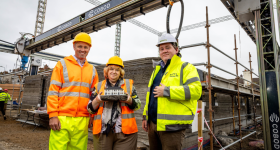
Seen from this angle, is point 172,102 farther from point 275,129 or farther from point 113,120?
point 275,129

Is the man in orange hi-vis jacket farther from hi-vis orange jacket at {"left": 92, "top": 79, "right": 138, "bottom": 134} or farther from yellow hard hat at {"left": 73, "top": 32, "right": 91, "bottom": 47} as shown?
hi-vis orange jacket at {"left": 92, "top": 79, "right": 138, "bottom": 134}

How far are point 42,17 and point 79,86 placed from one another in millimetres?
36339

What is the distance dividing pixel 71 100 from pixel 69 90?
5.7 inches

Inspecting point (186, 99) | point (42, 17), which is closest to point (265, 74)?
point (186, 99)

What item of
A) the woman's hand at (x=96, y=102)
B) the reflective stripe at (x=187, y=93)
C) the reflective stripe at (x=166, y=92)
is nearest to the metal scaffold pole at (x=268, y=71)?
the reflective stripe at (x=187, y=93)

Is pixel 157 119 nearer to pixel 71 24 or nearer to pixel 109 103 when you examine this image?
pixel 109 103

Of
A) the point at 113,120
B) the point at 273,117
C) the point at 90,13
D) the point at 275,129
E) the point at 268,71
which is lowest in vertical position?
the point at 275,129

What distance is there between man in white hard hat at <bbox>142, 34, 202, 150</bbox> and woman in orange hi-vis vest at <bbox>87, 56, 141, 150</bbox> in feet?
0.97

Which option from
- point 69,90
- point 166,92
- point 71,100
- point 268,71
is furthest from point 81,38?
point 268,71

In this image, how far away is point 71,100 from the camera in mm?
2307

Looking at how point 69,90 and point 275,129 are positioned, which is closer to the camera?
point 69,90

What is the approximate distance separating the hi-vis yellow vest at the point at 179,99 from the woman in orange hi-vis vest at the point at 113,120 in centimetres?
42

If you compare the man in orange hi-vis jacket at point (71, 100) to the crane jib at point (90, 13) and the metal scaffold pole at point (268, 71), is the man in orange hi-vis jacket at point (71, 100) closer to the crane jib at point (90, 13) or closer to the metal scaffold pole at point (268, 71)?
the crane jib at point (90, 13)

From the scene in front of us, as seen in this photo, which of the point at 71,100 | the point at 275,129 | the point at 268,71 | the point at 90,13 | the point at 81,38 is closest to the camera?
the point at 71,100
